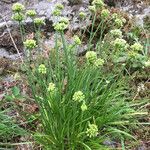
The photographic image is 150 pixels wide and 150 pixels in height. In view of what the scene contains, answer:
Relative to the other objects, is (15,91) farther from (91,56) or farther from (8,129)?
(91,56)

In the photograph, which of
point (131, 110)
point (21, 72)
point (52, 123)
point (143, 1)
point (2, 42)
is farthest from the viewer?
point (143, 1)

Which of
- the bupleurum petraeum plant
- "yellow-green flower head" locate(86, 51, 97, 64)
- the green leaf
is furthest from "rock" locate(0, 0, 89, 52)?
"yellow-green flower head" locate(86, 51, 97, 64)

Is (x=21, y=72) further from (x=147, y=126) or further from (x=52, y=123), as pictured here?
(x=147, y=126)

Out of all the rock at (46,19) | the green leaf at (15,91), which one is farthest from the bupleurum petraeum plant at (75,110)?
the rock at (46,19)

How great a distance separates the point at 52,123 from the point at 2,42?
1411mm

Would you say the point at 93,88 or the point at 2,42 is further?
the point at 2,42

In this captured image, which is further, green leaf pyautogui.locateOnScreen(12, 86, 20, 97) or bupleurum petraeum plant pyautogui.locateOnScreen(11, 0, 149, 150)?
green leaf pyautogui.locateOnScreen(12, 86, 20, 97)

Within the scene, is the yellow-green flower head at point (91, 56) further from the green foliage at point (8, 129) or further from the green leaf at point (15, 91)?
the green leaf at point (15, 91)

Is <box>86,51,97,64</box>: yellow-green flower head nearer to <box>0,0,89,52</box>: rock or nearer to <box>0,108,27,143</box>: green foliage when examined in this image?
<box>0,108,27,143</box>: green foliage

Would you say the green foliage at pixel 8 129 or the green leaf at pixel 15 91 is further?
the green leaf at pixel 15 91

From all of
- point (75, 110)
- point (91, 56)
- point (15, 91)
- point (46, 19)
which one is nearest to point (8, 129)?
point (15, 91)

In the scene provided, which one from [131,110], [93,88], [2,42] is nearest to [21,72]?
[2,42]

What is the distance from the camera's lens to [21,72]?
3.94 m

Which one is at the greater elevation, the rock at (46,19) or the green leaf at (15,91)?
the rock at (46,19)
